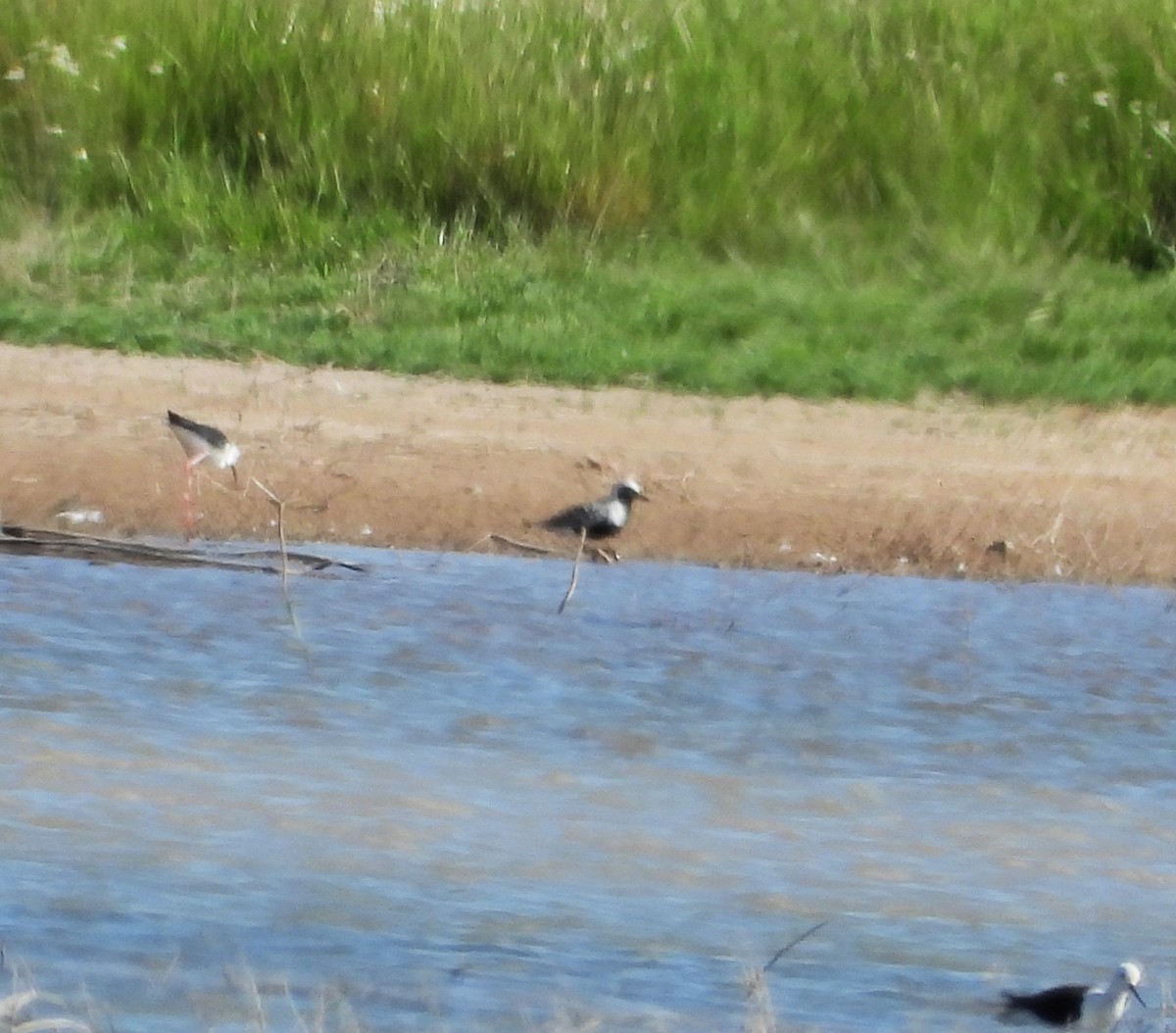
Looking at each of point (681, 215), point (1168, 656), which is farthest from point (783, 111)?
point (1168, 656)

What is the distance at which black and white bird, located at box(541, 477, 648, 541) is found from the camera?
6.55 metres

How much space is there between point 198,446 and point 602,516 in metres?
1.00

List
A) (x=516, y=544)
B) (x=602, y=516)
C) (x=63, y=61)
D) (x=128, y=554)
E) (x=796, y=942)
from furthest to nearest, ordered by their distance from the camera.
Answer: (x=63, y=61)
(x=516, y=544)
(x=602, y=516)
(x=128, y=554)
(x=796, y=942)

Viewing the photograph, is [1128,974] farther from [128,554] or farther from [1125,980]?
[128,554]

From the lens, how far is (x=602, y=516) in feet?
21.5

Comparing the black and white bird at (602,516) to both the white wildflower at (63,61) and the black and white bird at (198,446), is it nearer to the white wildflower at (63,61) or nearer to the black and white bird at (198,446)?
the black and white bird at (198,446)

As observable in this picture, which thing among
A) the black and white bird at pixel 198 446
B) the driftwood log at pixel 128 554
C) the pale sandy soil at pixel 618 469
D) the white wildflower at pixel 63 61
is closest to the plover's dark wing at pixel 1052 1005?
the driftwood log at pixel 128 554

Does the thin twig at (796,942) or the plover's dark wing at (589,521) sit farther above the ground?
the thin twig at (796,942)

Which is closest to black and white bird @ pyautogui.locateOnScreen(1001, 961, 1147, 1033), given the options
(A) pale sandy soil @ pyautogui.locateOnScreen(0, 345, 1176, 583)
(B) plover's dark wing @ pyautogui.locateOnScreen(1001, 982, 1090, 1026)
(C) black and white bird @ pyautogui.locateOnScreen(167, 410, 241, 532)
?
(B) plover's dark wing @ pyautogui.locateOnScreen(1001, 982, 1090, 1026)

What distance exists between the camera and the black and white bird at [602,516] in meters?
6.55

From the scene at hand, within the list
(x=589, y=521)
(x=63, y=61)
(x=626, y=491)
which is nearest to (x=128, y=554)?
(x=589, y=521)

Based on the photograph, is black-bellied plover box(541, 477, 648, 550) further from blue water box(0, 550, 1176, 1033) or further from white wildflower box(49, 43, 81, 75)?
white wildflower box(49, 43, 81, 75)

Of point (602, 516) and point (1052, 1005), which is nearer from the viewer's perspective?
point (1052, 1005)

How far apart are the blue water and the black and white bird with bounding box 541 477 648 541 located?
0.14 meters
